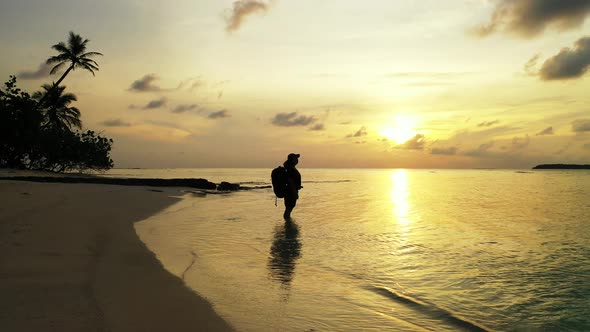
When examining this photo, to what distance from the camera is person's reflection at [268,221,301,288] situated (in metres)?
8.27

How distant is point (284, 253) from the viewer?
35.4 ft

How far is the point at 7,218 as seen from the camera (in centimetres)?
1164

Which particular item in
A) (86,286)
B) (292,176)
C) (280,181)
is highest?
(292,176)

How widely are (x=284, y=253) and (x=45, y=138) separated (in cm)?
4618

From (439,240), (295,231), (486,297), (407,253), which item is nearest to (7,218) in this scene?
(295,231)

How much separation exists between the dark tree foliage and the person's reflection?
1576 inches

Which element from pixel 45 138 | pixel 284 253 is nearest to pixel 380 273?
pixel 284 253

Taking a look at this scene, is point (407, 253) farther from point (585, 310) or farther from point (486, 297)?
point (585, 310)

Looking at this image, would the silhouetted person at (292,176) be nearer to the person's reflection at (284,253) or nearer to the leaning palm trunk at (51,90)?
the person's reflection at (284,253)

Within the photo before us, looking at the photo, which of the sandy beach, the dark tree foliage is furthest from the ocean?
the dark tree foliage

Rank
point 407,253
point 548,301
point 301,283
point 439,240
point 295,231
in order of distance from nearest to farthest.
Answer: point 548,301, point 301,283, point 407,253, point 439,240, point 295,231

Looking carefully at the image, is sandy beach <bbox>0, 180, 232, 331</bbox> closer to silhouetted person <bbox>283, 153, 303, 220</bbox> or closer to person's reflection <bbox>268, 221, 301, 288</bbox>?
person's reflection <bbox>268, 221, 301, 288</bbox>

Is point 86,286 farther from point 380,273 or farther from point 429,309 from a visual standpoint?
point 380,273

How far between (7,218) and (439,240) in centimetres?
1404
